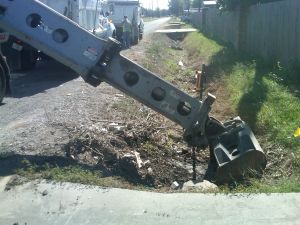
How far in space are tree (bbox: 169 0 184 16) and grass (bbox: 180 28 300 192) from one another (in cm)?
11900

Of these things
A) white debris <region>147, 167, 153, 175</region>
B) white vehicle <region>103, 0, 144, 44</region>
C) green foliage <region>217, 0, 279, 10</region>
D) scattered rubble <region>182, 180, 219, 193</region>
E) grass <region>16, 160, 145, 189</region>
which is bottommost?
white debris <region>147, 167, 153, 175</region>

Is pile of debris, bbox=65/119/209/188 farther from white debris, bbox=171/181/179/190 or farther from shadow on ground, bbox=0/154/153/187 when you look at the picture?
white debris, bbox=171/181/179/190

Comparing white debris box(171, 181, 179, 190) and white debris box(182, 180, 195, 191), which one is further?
white debris box(171, 181, 179, 190)

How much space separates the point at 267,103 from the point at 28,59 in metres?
7.88

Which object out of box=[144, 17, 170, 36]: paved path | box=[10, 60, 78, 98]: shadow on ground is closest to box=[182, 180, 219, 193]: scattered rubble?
box=[10, 60, 78, 98]: shadow on ground

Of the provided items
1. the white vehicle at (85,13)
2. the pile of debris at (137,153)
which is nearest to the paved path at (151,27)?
the white vehicle at (85,13)

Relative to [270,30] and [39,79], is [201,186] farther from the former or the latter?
[270,30]

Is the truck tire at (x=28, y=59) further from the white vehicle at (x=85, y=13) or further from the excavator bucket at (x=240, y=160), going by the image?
the excavator bucket at (x=240, y=160)

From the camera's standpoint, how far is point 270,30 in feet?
62.5

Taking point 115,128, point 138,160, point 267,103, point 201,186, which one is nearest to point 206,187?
point 201,186

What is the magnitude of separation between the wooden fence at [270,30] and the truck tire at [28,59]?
25.3 ft

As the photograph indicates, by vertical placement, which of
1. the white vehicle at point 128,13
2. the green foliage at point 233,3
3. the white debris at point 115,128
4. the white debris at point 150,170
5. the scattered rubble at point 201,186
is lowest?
the white debris at point 150,170

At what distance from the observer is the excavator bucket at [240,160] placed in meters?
7.50

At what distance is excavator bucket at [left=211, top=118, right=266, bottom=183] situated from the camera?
24.6 ft
